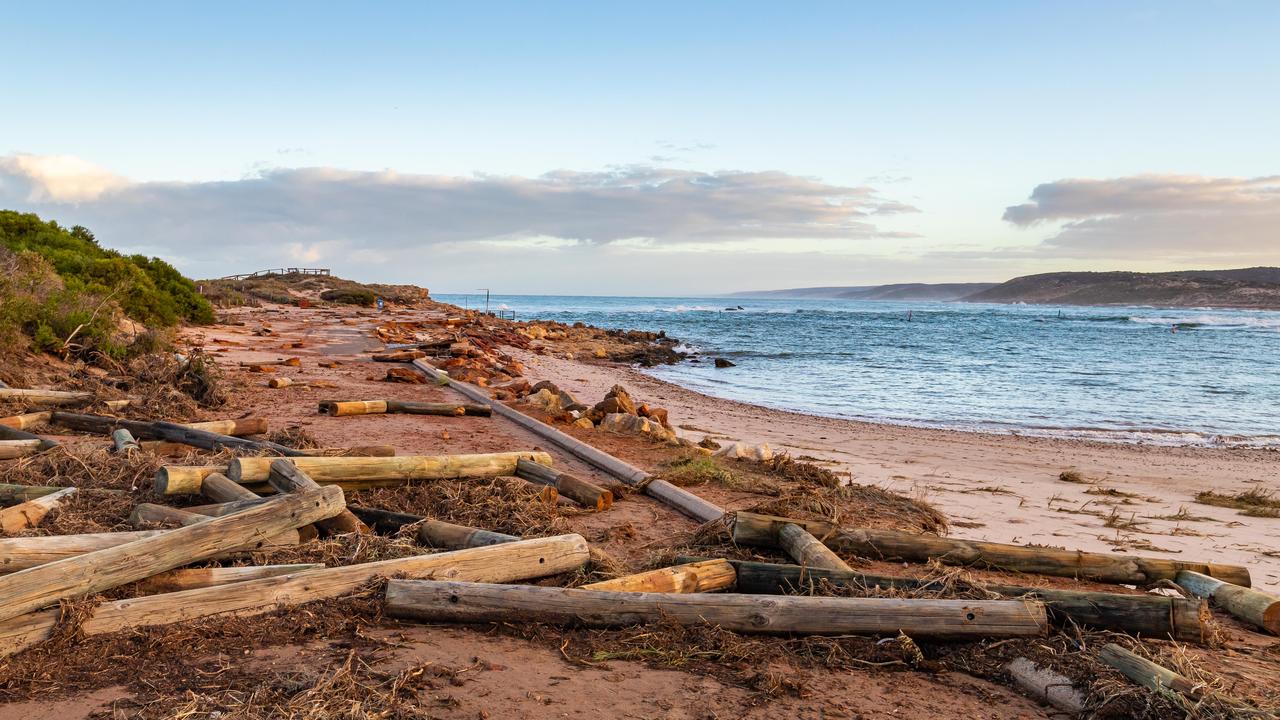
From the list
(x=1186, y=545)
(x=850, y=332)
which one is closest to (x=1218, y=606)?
(x=1186, y=545)

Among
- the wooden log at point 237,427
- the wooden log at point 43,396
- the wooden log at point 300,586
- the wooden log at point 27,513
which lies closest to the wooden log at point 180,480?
the wooden log at point 27,513

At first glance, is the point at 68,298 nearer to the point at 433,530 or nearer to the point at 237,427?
the point at 237,427

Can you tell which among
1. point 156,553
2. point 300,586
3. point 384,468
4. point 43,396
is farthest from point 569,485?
point 43,396

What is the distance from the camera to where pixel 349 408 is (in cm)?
1064

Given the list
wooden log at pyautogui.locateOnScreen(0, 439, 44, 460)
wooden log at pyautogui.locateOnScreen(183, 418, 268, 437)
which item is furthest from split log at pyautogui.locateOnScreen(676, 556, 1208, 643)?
wooden log at pyautogui.locateOnScreen(0, 439, 44, 460)

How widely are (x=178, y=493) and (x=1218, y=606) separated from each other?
6.92 m

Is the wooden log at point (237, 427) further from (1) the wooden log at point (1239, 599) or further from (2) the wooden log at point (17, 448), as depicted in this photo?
(1) the wooden log at point (1239, 599)

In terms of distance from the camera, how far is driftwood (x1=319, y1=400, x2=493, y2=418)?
10625 mm

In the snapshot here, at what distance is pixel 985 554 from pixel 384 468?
464 cm

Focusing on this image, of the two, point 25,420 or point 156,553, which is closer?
point 156,553

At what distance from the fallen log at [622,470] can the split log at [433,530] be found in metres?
1.81

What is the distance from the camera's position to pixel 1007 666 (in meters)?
3.84

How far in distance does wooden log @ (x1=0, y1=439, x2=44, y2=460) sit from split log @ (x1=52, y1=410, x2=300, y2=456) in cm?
100

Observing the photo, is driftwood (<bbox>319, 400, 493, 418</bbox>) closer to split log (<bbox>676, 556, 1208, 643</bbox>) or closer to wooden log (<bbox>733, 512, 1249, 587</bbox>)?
wooden log (<bbox>733, 512, 1249, 587</bbox>)
